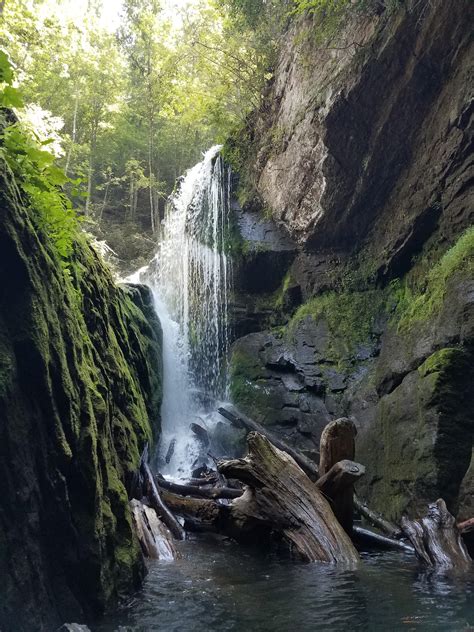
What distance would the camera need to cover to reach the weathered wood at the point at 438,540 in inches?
199

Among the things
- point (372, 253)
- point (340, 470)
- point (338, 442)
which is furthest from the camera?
point (372, 253)

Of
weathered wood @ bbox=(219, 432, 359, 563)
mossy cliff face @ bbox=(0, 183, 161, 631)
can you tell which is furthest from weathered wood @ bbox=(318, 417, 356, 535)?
mossy cliff face @ bbox=(0, 183, 161, 631)

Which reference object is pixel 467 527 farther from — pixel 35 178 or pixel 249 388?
pixel 249 388

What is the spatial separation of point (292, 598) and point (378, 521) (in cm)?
329

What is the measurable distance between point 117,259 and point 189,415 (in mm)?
10160

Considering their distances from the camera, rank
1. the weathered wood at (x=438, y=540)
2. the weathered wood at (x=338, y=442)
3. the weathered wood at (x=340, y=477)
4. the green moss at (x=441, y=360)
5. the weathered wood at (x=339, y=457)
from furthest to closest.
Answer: the green moss at (x=441, y=360) → the weathered wood at (x=338, y=442) → the weathered wood at (x=339, y=457) → the weathered wood at (x=340, y=477) → the weathered wood at (x=438, y=540)

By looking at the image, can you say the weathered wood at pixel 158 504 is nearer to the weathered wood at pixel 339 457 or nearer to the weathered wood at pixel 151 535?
the weathered wood at pixel 151 535

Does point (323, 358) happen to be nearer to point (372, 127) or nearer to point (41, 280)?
point (372, 127)

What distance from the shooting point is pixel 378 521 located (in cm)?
701

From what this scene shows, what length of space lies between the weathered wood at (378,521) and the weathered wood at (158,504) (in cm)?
267

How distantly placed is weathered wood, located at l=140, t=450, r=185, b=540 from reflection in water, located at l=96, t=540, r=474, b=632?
0.97 meters

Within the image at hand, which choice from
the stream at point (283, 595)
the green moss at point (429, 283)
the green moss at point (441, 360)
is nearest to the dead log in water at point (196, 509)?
the stream at point (283, 595)

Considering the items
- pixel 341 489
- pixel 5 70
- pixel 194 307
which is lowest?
pixel 341 489

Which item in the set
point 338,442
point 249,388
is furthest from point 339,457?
point 249,388
